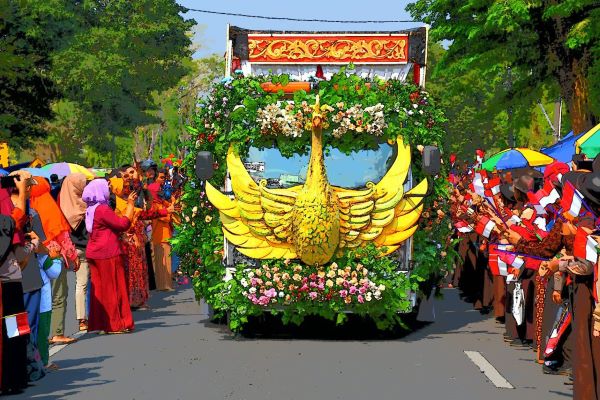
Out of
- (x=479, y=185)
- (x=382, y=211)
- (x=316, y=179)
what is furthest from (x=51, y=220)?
(x=479, y=185)

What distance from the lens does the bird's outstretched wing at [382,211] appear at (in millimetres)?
14219

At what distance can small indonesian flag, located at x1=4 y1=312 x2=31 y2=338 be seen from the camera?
10.4 meters

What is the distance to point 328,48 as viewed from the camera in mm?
15156

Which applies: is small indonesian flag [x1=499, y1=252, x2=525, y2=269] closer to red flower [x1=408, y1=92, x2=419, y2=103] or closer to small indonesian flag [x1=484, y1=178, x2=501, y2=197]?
small indonesian flag [x1=484, y1=178, x2=501, y2=197]

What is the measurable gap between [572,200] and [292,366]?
404 centimetres

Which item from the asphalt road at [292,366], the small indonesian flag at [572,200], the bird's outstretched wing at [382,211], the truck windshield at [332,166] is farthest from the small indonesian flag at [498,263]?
the small indonesian flag at [572,200]

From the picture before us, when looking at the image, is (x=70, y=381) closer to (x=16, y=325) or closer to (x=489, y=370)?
(x=16, y=325)

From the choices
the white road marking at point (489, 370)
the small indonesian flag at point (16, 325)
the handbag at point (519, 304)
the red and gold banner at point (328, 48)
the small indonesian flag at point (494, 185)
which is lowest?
the white road marking at point (489, 370)

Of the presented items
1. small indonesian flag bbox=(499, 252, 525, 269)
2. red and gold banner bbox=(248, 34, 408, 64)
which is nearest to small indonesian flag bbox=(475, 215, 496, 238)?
small indonesian flag bbox=(499, 252, 525, 269)

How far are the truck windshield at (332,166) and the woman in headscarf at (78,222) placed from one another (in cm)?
200

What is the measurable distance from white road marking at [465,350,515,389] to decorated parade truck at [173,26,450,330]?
1.56 m

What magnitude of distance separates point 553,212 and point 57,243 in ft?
15.5

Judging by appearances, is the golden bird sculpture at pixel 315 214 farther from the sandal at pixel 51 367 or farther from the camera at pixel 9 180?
the camera at pixel 9 180

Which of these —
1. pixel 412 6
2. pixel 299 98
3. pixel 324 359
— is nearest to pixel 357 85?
pixel 299 98
